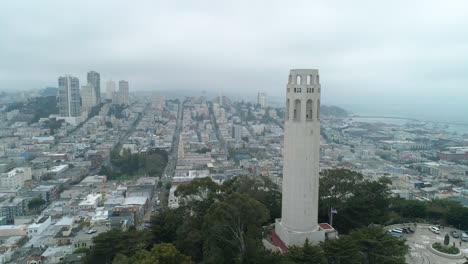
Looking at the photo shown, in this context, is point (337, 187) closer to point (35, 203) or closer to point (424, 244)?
point (424, 244)

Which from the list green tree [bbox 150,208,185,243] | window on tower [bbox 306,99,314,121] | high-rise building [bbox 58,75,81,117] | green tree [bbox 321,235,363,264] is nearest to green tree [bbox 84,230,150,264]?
green tree [bbox 150,208,185,243]

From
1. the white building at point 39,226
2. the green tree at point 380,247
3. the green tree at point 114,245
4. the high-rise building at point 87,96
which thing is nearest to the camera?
the green tree at point 380,247

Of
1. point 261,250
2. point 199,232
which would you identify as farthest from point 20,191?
point 261,250

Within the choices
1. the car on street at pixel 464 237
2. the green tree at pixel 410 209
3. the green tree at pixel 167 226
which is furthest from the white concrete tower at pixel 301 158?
the green tree at pixel 410 209

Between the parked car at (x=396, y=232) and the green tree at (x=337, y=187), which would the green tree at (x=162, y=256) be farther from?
the parked car at (x=396, y=232)

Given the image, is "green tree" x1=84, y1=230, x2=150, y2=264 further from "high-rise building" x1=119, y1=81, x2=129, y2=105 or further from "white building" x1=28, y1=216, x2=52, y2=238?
"high-rise building" x1=119, y1=81, x2=129, y2=105

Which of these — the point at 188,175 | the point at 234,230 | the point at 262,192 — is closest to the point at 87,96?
the point at 188,175
